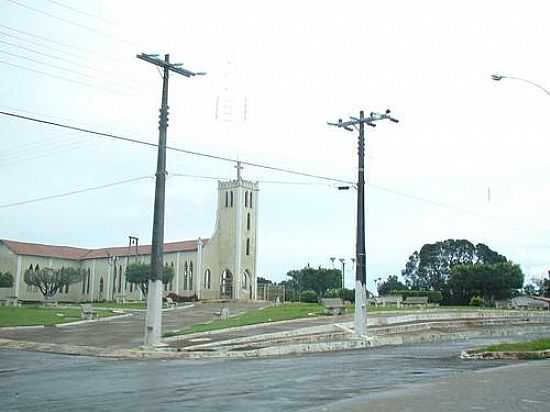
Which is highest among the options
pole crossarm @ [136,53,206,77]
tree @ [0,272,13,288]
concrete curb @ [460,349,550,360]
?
pole crossarm @ [136,53,206,77]

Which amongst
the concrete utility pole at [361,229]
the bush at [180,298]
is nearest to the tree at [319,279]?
the bush at [180,298]

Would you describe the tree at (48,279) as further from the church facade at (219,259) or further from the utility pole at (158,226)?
the utility pole at (158,226)

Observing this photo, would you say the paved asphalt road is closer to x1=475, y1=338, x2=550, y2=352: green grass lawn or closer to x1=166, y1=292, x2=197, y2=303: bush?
x1=475, y1=338, x2=550, y2=352: green grass lawn

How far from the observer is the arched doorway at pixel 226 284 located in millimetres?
86625

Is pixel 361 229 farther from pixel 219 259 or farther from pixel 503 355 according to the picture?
pixel 219 259

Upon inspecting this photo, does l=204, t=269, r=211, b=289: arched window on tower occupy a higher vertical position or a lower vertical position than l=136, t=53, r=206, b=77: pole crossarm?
lower

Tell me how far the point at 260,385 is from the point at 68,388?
11.6 feet

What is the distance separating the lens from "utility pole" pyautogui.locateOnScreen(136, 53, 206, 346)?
24.7 metres

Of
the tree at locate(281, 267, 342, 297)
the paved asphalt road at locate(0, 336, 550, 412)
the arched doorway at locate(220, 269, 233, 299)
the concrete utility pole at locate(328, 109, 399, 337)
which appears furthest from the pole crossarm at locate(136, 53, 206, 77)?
the tree at locate(281, 267, 342, 297)

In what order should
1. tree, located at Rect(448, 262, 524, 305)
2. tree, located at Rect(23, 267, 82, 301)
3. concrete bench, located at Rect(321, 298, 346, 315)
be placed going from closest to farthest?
concrete bench, located at Rect(321, 298, 346, 315)
tree, located at Rect(23, 267, 82, 301)
tree, located at Rect(448, 262, 524, 305)

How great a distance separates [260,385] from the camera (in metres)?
13.2

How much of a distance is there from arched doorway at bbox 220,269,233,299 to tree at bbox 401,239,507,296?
185 ft

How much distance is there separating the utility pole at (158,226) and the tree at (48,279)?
67827 mm

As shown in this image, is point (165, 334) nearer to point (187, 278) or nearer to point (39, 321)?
point (39, 321)
